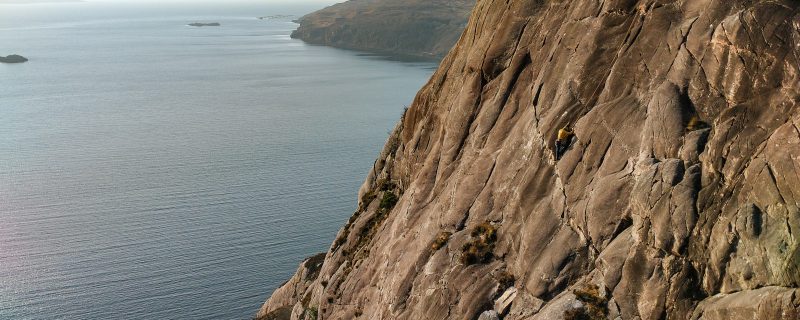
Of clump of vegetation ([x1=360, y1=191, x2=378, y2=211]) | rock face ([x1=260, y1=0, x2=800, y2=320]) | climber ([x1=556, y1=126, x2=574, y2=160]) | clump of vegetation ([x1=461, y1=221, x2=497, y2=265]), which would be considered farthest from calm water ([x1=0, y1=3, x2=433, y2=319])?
climber ([x1=556, y1=126, x2=574, y2=160])

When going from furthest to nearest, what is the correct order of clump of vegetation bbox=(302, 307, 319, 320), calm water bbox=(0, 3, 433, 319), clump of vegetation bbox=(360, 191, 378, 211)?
calm water bbox=(0, 3, 433, 319) → clump of vegetation bbox=(360, 191, 378, 211) → clump of vegetation bbox=(302, 307, 319, 320)

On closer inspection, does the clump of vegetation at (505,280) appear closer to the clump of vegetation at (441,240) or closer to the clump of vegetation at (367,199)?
the clump of vegetation at (441,240)

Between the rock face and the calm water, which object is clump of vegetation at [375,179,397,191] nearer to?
the rock face

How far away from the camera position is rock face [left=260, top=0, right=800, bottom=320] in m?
24.8

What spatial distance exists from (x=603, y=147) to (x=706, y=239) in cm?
642

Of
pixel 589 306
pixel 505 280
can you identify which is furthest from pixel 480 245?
pixel 589 306

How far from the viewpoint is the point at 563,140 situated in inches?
1268

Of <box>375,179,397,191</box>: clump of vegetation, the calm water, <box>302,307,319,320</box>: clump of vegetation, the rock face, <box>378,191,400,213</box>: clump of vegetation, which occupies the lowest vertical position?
the calm water

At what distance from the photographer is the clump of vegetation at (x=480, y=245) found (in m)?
34.8

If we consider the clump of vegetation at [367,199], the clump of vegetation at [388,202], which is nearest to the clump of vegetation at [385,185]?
the clump of vegetation at [388,202]

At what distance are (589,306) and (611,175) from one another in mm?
5005

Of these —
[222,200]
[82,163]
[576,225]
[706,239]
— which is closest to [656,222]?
[706,239]

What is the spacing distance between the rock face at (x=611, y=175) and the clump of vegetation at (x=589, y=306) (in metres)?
0.05

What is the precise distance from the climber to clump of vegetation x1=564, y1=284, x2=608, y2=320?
596cm
